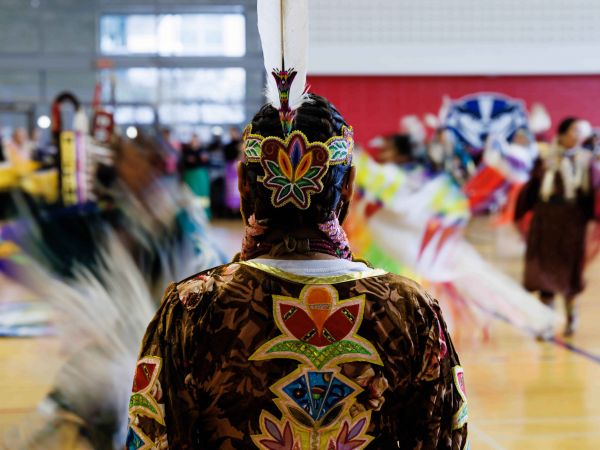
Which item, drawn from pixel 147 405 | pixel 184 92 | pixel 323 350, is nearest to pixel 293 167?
pixel 323 350

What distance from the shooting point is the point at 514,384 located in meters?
3.84

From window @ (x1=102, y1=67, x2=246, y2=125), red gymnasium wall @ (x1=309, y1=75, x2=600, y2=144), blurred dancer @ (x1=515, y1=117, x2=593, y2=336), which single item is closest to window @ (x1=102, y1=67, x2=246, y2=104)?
window @ (x1=102, y1=67, x2=246, y2=125)

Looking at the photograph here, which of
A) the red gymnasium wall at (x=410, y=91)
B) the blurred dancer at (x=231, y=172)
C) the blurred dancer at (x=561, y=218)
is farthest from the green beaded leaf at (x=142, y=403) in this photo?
the blurred dancer at (x=231, y=172)

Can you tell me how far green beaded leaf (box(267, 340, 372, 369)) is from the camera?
1.04 metres

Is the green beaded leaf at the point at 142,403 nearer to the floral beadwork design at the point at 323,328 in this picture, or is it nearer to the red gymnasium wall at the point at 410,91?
the floral beadwork design at the point at 323,328

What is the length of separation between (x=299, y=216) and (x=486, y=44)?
405 inches

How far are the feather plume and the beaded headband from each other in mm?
65

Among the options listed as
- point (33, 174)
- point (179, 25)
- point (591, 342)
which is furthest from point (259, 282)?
point (179, 25)

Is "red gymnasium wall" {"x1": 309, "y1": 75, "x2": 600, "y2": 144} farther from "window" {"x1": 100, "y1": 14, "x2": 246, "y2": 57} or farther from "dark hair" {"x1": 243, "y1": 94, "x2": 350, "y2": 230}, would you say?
"dark hair" {"x1": 243, "y1": 94, "x2": 350, "y2": 230}

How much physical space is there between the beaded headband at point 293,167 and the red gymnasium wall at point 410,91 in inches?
388

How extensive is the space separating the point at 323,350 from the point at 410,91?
10.2 meters

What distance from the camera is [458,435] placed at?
42.3 inches

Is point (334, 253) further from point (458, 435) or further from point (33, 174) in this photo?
point (33, 174)

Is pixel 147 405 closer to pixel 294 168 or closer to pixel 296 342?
pixel 296 342
